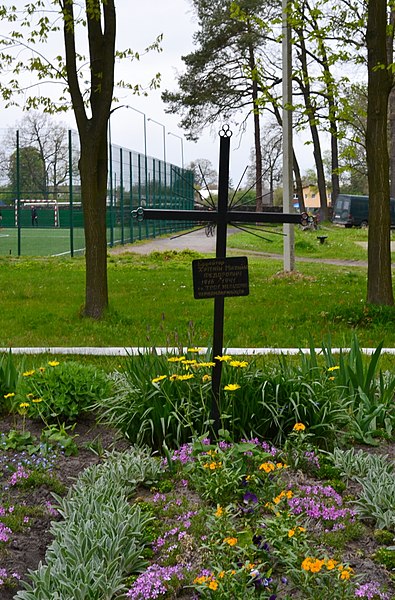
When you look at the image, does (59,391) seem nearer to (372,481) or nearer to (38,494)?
(38,494)

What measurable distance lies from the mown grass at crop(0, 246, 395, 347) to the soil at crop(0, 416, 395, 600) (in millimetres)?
931

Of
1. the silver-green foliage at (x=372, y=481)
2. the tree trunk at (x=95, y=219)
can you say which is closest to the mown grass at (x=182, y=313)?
the tree trunk at (x=95, y=219)

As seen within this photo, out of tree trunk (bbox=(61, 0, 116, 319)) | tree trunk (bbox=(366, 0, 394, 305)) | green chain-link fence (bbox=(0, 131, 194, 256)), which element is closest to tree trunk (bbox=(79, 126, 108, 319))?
tree trunk (bbox=(61, 0, 116, 319))

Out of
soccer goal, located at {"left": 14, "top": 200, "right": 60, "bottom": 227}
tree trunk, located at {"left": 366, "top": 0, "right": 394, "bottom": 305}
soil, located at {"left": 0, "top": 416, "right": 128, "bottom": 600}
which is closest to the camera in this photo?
soil, located at {"left": 0, "top": 416, "right": 128, "bottom": 600}

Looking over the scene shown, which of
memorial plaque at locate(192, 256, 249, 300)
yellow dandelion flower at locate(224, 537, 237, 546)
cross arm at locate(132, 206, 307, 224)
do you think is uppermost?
cross arm at locate(132, 206, 307, 224)

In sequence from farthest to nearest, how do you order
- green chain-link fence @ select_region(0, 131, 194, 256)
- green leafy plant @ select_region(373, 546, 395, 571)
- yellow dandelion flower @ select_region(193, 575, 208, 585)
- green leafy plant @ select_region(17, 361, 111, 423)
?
green chain-link fence @ select_region(0, 131, 194, 256), green leafy plant @ select_region(17, 361, 111, 423), green leafy plant @ select_region(373, 546, 395, 571), yellow dandelion flower @ select_region(193, 575, 208, 585)

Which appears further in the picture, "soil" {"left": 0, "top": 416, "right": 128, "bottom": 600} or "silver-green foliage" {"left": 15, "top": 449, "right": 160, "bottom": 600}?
"soil" {"left": 0, "top": 416, "right": 128, "bottom": 600}

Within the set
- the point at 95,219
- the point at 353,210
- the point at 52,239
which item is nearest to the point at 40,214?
the point at 52,239

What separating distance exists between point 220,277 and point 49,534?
5.58 ft

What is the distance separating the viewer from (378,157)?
10117 millimetres

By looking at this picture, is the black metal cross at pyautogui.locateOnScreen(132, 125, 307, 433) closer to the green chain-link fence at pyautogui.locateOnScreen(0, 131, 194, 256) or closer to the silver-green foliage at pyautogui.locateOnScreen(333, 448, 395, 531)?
the silver-green foliage at pyautogui.locateOnScreen(333, 448, 395, 531)

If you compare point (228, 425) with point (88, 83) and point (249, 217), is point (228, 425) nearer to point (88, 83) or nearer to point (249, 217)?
point (249, 217)

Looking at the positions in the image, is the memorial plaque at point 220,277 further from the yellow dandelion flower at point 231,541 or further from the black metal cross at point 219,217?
the yellow dandelion flower at point 231,541

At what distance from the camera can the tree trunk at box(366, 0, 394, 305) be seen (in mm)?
10062
